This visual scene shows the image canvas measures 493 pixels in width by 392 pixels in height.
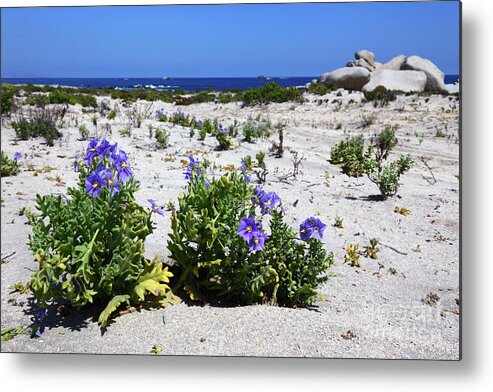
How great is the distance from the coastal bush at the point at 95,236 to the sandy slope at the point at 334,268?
31cm

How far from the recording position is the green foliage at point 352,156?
5508 mm

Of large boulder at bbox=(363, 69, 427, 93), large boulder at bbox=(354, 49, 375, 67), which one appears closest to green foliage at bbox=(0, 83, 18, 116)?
large boulder at bbox=(354, 49, 375, 67)

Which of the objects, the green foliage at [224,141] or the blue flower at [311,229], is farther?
the green foliage at [224,141]

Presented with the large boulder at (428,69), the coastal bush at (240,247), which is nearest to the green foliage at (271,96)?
the large boulder at (428,69)

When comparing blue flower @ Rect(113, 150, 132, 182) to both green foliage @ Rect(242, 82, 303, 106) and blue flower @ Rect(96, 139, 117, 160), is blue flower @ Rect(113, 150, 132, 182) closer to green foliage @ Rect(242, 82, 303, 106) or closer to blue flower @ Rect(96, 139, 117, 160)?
blue flower @ Rect(96, 139, 117, 160)

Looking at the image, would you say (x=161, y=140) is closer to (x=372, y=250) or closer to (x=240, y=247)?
(x=372, y=250)

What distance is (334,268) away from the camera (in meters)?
3.50

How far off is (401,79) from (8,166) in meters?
3.76

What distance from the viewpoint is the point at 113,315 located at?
2713 mm

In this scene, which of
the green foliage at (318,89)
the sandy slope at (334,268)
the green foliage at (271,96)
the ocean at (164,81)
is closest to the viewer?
the sandy slope at (334,268)

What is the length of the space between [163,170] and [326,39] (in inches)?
97.6

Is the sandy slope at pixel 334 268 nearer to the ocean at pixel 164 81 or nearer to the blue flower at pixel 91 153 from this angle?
the ocean at pixel 164 81

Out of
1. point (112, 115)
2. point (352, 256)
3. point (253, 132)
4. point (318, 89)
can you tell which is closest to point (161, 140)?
point (112, 115)

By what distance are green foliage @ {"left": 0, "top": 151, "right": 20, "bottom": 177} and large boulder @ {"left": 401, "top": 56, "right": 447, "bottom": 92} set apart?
10.5ft
